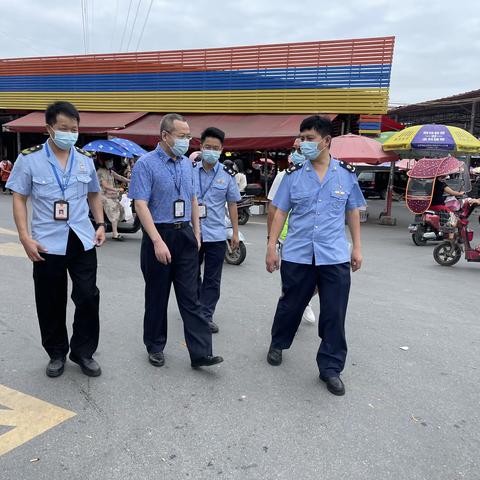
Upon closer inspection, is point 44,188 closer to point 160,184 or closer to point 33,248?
point 33,248

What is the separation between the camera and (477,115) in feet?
96.1

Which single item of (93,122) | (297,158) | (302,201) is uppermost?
(93,122)

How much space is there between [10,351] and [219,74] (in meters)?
14.0

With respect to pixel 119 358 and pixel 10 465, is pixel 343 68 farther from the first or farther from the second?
pixel 10 465

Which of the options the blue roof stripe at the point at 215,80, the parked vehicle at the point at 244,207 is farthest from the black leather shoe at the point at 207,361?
the blue roof stripe at the point at 215,80

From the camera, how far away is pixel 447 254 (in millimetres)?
7598

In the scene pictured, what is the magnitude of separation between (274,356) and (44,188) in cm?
204

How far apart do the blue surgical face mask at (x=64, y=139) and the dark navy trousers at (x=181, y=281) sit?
0.81 meters

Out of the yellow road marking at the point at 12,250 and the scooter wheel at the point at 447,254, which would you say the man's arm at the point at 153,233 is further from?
the scooter wheel at the point at 447,254

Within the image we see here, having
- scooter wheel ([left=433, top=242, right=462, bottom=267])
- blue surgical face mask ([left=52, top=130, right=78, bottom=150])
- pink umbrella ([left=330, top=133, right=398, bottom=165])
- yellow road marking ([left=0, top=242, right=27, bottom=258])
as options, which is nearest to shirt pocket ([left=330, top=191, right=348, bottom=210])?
blue surgical face mask ([left=52, top=130, right=78, bottom=150])

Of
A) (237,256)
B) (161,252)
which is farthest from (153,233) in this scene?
(237,256)

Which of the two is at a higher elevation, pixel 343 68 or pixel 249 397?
pixel 343 68

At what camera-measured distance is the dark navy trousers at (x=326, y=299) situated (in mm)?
3162

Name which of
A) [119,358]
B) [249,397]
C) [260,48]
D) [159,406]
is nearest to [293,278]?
[249,397]
